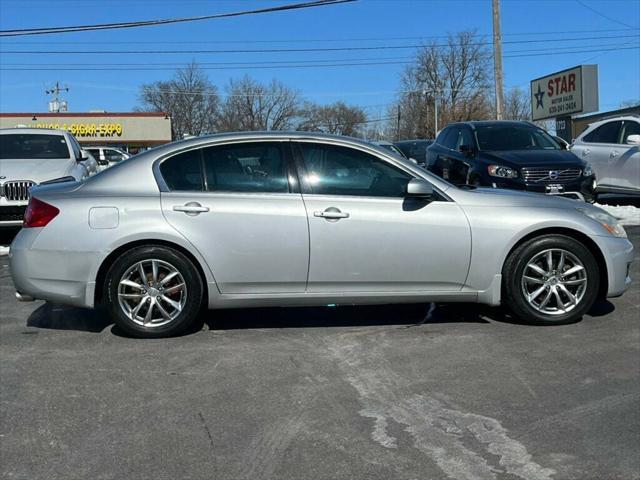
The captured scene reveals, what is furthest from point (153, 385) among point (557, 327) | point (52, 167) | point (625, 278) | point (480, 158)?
point (480, 158)

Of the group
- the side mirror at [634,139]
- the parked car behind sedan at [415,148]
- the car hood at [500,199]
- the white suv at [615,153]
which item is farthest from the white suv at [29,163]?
the parked car behind sedan at [415,148]

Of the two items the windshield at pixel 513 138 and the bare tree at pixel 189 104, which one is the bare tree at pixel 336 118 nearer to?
the bare tree at pixel 189 104

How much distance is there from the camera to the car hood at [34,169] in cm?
1040

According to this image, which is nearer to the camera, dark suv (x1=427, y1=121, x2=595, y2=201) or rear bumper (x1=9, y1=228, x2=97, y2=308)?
rear bumper (x1=9, y1=228, x2=97, y2=308)

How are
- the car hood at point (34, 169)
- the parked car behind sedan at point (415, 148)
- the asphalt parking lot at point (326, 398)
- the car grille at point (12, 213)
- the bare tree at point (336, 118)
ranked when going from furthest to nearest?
the bare tree at point (336, 118) < the parked car behind sedan at point (415, 148) < the car hood at point (34, 169) < the car grille at point (12, 213) < the asphalt parking lot at point (326, 398)

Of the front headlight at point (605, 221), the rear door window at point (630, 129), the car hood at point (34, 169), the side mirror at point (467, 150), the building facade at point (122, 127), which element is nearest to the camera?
the front headlight at point (605, 221)

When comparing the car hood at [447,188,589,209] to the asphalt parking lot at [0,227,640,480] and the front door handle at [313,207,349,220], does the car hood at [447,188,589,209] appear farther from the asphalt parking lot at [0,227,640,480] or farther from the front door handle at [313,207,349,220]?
the asphalt parking lot at [0,227,640,480]

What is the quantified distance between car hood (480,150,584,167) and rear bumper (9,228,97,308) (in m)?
7.34

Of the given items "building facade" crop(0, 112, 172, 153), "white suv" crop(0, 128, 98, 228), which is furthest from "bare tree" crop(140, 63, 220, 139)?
"white suv" crop(0, 128, 98, 228)

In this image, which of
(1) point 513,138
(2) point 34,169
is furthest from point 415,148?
(2) point 34,169

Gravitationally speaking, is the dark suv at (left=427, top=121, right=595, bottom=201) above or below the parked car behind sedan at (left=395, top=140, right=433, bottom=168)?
below

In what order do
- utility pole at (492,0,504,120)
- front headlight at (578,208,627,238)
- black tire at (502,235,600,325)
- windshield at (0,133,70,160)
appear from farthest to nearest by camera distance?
utility pole at (492,0,504,120), windshield at (0,133,70,160), front headlight at (578,208,627,238), black tire at (502,235,600,325)

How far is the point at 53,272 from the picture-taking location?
5.46 metres

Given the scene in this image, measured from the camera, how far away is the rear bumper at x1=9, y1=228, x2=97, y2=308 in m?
5.42
